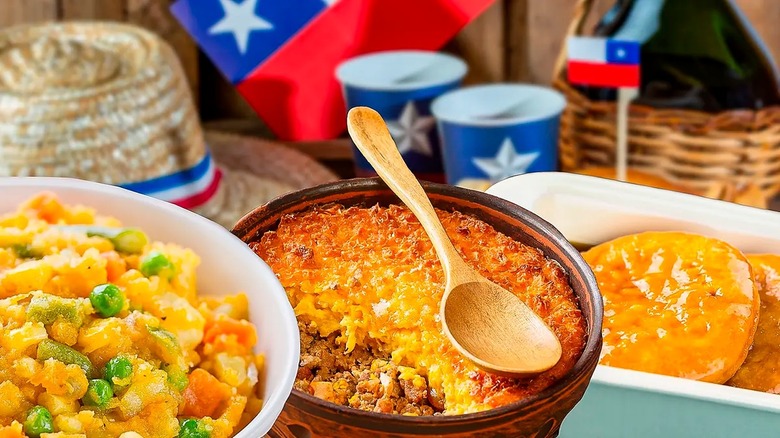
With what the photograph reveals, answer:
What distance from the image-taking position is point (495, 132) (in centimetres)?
198

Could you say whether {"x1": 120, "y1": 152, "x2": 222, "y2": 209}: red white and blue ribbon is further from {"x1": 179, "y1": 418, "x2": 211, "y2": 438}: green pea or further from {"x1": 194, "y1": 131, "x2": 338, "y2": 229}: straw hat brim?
{"x1": 179, "y1": 418, "x2": 211, "y2": 438}: green pea

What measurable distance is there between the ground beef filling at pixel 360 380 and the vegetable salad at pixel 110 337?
0.15ft

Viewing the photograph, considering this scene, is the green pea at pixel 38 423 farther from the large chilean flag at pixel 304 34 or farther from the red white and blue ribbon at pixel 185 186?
the large chilean flag at pixel 304 34

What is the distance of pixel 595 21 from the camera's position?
7.68ft

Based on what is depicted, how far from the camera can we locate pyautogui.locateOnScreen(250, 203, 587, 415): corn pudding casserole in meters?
0.73

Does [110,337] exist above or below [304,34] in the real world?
above

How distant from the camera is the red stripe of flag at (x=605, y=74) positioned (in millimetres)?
1867

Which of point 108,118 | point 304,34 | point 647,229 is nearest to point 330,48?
point 304,34

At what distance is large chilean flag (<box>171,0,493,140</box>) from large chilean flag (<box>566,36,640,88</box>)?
478 mm

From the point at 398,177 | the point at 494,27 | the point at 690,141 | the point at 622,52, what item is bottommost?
the point at 690,141

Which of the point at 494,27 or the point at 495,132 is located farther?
the point at 494,27

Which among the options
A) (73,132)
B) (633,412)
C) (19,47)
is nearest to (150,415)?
(633,412)

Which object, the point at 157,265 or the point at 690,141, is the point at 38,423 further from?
the point at 690,141

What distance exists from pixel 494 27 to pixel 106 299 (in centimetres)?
185
